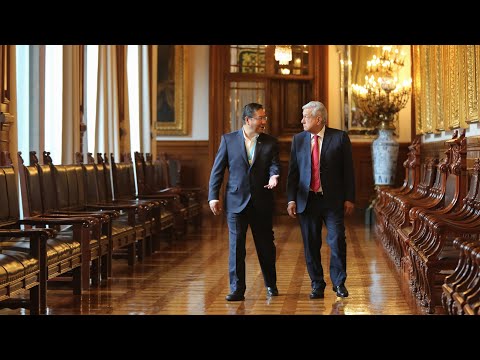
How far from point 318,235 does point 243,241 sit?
0.58 m

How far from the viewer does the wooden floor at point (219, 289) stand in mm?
6875

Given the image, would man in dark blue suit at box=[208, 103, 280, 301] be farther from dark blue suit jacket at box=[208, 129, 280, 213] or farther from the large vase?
the large vase

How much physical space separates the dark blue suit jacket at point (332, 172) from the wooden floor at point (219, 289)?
771mm

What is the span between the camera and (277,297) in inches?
295

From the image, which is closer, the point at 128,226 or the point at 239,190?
the point at 239,190

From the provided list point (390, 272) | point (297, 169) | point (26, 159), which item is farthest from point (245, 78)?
point (297, 169)

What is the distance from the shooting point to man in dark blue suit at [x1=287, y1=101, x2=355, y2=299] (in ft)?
23.8

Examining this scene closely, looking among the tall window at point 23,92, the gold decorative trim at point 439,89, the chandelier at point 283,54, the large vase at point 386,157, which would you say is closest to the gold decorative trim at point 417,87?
the large vase at point 386,157

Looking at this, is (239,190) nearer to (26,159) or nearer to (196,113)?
(26,159)

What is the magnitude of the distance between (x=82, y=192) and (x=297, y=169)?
262 centimetres

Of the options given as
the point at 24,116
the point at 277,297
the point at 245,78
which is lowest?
the point at 277,297

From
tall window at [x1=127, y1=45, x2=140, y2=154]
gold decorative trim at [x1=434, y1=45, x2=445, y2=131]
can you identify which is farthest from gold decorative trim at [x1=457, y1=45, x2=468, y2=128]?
tall window at [x1=127, y1=45, x2=140, y2=154]

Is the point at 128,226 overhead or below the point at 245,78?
below

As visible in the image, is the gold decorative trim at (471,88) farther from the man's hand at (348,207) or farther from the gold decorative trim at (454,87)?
the man's hand at (348,207)
